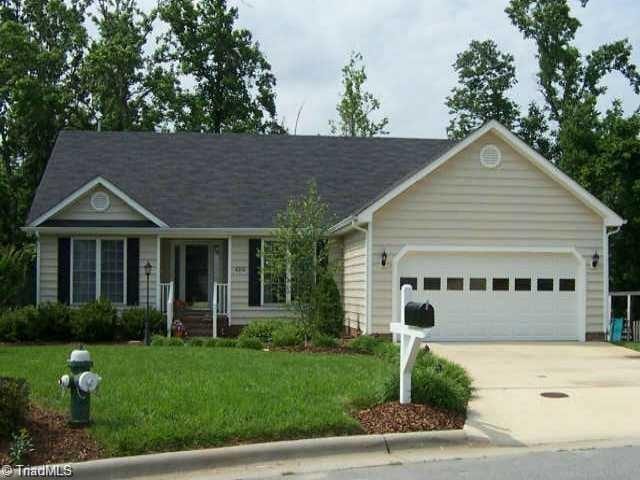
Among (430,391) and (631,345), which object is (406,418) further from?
(631,345)

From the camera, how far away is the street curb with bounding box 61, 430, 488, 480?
7.29 meters

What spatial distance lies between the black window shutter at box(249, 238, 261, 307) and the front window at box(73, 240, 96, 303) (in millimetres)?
4137

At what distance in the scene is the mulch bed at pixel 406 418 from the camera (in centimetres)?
880

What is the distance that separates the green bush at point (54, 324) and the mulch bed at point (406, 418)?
38.7ft

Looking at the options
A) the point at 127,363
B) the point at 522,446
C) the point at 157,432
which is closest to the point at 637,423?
the point at 522,446

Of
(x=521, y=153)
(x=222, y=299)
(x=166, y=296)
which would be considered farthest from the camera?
(x=222, y=299)

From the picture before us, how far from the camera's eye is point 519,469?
766 cm

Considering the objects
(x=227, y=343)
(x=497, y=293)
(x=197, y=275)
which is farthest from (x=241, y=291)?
(x=497, y=293)

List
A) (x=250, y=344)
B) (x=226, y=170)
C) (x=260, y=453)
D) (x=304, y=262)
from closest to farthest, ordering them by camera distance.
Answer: (x=260, y=453)
(x=250, y=344)
(x=304, y=262)
(x=226, y=170)

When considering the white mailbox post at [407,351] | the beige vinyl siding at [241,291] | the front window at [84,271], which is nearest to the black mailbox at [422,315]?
the white mailbox post at [407,351]

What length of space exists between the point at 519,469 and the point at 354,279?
43.3 feet

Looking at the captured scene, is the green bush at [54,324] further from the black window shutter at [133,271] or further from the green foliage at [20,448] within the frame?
the green foliage at [20,448]

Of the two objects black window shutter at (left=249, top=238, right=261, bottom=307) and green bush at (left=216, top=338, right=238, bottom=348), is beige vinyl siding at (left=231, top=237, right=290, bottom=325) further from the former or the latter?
green bush at (left=216, top=338, right=238, bottom=348)

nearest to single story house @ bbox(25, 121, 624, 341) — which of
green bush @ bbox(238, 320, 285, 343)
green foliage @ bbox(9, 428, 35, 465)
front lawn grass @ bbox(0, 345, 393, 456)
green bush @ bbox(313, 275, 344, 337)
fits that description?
green bush @ bbox(313, 275, 344, 337)
